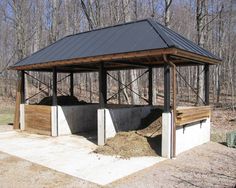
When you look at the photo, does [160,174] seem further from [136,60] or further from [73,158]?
[136,60]

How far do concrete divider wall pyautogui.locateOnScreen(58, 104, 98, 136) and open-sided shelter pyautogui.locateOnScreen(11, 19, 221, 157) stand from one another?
1.7 inches

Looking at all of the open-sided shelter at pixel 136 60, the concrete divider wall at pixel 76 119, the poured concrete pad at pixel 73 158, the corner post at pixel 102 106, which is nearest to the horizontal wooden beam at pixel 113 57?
the open-sided shelter at pixel 136 60

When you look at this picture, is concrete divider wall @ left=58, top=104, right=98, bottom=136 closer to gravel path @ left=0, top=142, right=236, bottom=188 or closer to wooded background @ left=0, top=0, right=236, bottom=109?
gravel path @ left=0, top=142, right=236, bottom=188

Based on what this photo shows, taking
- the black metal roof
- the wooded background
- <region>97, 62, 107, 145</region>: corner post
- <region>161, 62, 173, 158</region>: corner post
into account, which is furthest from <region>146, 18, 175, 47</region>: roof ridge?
the wooded background

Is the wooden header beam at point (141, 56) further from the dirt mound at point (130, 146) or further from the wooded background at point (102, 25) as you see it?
the wooded background at point (102, 25)

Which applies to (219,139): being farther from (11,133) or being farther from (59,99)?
(11,133)

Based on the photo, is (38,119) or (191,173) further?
(38,119)

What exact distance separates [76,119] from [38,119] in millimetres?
1474

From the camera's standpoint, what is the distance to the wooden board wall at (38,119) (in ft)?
34.5

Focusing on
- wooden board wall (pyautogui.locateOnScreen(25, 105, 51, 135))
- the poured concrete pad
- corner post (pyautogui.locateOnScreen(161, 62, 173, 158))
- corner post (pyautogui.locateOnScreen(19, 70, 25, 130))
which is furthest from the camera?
corner post (pyautogui.locateOnScreen(19, 70, 25, 130))

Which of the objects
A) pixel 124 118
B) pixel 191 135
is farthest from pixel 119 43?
pixel 191 135

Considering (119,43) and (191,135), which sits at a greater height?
(119,43)

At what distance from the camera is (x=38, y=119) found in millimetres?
10938

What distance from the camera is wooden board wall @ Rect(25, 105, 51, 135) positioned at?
34.5 ft
